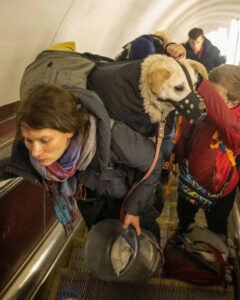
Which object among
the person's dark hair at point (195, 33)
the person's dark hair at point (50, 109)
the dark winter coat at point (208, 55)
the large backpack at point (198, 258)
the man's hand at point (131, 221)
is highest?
→ the person's dark hair at point (50, 109)

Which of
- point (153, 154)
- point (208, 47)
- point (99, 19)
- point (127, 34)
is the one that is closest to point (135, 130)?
point (153, 154)

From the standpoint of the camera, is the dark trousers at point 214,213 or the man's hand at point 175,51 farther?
the dark trousers at point 214,213

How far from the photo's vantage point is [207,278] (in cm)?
221

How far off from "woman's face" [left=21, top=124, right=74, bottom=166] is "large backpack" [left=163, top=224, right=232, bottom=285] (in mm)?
1447

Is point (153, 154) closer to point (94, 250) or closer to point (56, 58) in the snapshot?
point (56, 58)

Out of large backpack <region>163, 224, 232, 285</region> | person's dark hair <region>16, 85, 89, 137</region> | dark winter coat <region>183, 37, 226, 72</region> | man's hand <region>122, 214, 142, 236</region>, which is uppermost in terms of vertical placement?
person's dark hair <region>16, 85, 89, 137</region>

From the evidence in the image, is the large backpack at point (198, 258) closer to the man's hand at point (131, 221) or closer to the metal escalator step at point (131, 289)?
the metal escalator step at point (131, 289)

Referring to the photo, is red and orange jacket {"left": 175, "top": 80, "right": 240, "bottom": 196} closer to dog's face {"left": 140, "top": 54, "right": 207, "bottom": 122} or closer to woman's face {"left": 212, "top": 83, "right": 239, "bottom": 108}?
woman's face {"left": 212, "top": 83, "right": 239, "bottom": 108}

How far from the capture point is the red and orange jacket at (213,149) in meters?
1.85

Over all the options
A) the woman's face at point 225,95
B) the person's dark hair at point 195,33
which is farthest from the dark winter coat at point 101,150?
the person's dark hair at point 195,33

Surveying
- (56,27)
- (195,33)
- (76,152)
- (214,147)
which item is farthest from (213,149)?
(195,33)

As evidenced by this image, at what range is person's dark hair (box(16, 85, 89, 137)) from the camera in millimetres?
1356

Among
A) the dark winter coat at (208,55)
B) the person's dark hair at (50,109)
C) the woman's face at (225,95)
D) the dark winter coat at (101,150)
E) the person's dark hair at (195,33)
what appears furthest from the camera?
the dark winter coat at (208,55)

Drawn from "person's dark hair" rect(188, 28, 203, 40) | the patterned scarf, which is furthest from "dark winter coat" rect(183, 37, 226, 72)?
the patterned scarf
